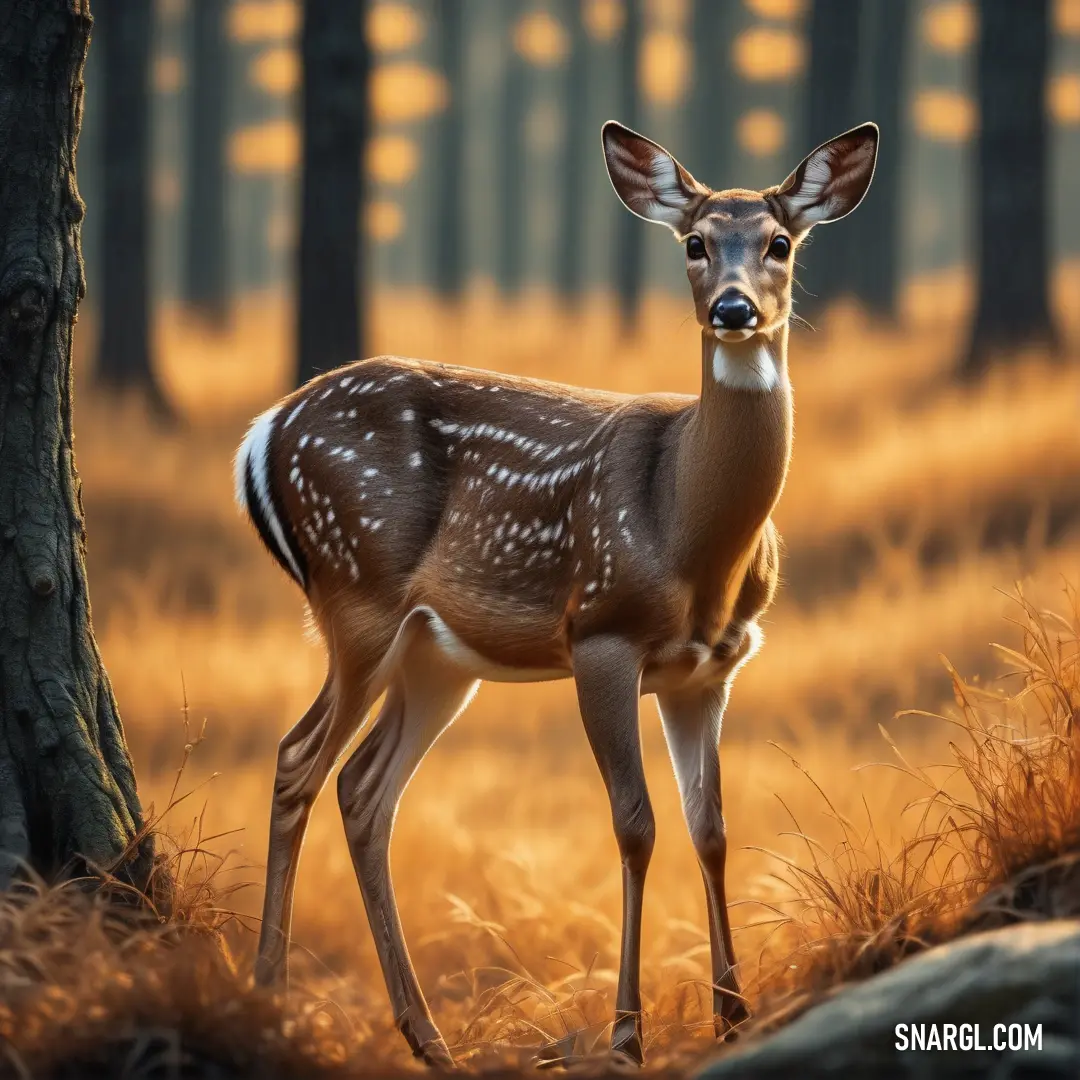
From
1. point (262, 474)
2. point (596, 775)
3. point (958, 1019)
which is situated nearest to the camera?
point (958, 1019)

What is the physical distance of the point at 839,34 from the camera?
723 inches

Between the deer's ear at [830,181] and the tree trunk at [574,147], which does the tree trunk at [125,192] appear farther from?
the tree trunk at [574,147]

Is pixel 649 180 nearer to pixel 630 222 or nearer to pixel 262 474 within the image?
pixel 262 474

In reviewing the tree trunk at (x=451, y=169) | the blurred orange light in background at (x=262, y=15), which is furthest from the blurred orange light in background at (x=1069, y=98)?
the tree trunk at (x=451, y=169)

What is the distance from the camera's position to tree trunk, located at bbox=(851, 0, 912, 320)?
72.3 ft

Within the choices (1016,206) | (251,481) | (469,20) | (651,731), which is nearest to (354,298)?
(651,731)

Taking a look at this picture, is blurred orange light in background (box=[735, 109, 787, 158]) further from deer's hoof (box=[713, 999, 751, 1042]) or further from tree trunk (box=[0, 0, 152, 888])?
deer's hoof (box=[713, 999, 751, 1042])

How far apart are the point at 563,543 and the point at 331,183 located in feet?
22.9

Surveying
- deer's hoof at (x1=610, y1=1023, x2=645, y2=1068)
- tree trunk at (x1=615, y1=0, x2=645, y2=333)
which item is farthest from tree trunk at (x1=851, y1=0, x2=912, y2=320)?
deer's hoof at (x1=610, y1=1023, x2=645, y2=1068)

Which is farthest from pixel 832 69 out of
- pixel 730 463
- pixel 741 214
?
pixel 730 463

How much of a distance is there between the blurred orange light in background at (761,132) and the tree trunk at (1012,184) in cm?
2498

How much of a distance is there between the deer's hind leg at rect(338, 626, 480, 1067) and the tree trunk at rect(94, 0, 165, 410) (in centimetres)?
965

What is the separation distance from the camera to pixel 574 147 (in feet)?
123

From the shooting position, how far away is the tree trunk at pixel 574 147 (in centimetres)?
3562
